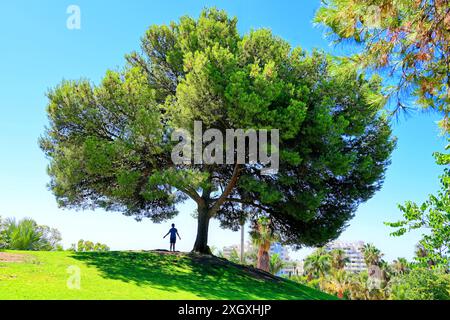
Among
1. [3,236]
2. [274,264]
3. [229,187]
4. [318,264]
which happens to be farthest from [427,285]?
[3,236]

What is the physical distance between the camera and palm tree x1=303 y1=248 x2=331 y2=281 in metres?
51.5

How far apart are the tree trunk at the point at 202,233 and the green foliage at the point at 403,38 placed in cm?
1378

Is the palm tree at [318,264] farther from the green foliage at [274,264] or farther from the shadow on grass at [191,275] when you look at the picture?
the shadow on grass at [191,275]

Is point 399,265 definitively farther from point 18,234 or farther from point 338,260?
point 18,234

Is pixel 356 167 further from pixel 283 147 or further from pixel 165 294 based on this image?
pixel 165 294

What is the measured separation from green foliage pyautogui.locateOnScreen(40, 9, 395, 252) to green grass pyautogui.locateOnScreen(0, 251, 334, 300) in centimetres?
289

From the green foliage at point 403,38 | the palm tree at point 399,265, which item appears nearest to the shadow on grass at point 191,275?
the green foliage at point 403,38

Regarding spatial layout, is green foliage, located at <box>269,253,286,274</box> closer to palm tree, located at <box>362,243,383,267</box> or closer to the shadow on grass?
palm tree, located at <box>362,243,383,267</box>

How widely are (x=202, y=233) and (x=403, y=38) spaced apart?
14948 mm

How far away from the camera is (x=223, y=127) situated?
17.4 m

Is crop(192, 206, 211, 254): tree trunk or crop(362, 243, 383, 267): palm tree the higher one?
crop(192, 206, 211, 254): tree trunk

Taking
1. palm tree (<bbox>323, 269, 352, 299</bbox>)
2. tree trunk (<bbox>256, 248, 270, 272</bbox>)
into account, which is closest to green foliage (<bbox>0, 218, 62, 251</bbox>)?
tree trunk (<bbox>256, 248, 270, 272</bbox>)

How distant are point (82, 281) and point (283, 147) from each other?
32.1 ft

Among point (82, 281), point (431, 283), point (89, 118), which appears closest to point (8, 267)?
point (82, 281)
